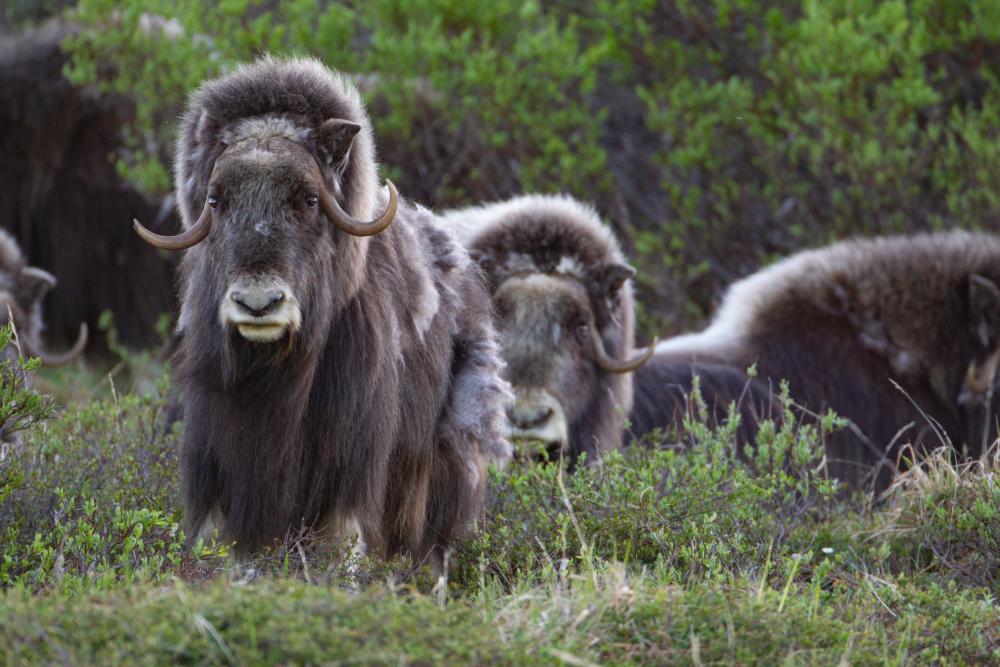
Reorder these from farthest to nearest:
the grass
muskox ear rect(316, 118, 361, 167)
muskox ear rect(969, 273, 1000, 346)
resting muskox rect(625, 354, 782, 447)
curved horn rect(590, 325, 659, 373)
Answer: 1. muskox ear rect(969, 273, 1000, 346)
2. resting muskox rect(625, 354, 782, 447)
3. curved horn rect(590, 325, 659, 373)
4. muskox ear rect(316, 118, 361, 167)
5. the grass

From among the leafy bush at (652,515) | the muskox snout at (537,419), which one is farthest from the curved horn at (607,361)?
the leafy bush at (652,515)

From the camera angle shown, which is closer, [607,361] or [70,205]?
[607,361]

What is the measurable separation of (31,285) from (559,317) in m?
2.58

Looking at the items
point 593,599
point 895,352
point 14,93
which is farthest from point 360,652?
point 14,93

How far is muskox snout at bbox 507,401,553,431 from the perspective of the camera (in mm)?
4730

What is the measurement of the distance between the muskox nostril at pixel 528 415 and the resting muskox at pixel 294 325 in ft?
3.46

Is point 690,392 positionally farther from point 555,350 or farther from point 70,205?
point 70,205

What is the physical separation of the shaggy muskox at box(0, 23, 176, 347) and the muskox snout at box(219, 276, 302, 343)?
5997 mm

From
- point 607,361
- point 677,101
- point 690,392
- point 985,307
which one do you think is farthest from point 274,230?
point 677,101

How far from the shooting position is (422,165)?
793 centimetres

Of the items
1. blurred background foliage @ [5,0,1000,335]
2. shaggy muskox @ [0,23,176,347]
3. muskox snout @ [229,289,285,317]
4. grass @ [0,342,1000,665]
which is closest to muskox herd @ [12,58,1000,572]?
muskox snout @ [229,289,285,317]

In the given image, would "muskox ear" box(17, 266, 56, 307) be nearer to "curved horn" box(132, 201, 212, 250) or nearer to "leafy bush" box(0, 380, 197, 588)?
"leafy bush" box(0, 380, 197, 588)

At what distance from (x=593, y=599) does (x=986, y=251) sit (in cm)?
410

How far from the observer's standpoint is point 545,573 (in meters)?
3.04
